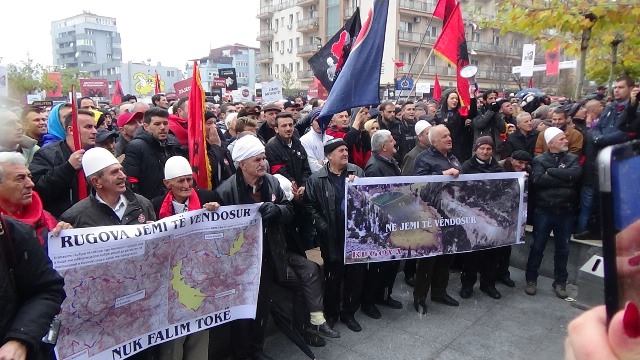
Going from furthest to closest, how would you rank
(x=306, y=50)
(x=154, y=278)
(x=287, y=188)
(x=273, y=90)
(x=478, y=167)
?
(x=306, y=50) < (x=273, y=90) < (x=478, y=167) < (x=287, y=188) < (x=154, y=278)

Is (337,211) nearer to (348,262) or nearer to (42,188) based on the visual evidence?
(348,262)

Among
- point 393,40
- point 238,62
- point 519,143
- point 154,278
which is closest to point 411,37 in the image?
point 393,40

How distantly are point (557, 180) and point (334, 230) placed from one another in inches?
113

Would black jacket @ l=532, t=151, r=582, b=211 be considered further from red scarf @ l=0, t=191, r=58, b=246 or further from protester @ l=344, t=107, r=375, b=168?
red scarf @ l=0, t=191, r=58, b=246

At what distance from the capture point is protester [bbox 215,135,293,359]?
13.9 feet

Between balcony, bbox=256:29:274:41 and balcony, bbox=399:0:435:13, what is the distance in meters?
22.6

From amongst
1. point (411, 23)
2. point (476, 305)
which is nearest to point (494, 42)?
point (411, 23)

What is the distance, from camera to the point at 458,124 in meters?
8.16

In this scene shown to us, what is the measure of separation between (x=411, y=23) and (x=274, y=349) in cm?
5230

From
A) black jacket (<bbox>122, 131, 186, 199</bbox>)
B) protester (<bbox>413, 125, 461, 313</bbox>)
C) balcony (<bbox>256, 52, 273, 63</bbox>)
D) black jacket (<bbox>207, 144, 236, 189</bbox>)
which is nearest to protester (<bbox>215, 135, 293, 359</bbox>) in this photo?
black jacket (<bbox>122, 131, 186, 199</bbox>)

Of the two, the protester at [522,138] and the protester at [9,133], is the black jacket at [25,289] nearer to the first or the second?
the protester at [9,133]

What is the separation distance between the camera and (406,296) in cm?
589

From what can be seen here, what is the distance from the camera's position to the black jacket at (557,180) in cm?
560

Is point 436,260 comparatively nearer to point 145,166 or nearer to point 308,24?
point 145,166
